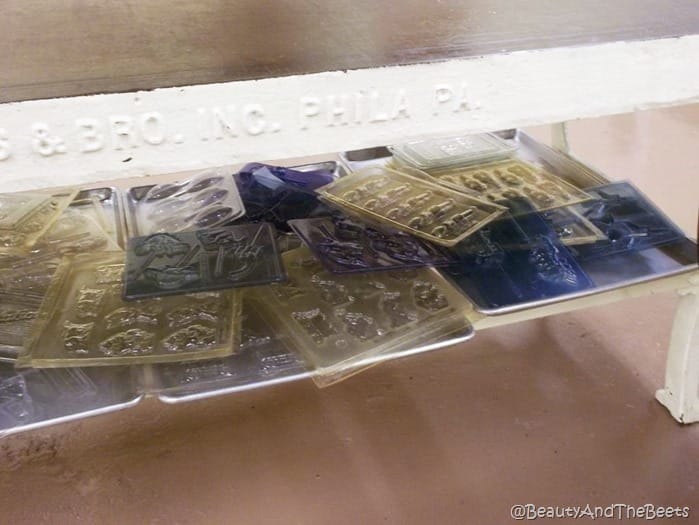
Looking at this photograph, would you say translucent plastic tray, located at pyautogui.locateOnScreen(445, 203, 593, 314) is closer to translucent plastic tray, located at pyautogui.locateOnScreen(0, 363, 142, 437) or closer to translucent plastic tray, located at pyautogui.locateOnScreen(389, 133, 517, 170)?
translucent plastic tray, located at pyautogui.locateOnScreen(389, 133, 517, 170)

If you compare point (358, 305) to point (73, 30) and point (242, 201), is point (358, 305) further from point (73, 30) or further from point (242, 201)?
point (73, 30)

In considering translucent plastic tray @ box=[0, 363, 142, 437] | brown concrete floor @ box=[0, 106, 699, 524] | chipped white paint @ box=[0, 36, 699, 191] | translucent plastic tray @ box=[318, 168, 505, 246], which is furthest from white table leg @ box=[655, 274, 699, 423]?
translucent plastic tray @ box=[0, 363, 142, 437]

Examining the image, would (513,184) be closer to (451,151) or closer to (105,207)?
(451,151)

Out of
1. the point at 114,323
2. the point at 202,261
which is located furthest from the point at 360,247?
the point at 114,323

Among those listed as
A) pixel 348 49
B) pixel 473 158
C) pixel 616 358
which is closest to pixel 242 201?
pixel 473 158

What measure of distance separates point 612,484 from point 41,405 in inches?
25.6

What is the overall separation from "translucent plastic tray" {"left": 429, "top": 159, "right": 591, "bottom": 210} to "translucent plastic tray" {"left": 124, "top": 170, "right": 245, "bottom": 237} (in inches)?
11.8

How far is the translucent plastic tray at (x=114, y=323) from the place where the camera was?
74 centimetres

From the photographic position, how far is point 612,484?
0.85 m

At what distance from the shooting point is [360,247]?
87 cm

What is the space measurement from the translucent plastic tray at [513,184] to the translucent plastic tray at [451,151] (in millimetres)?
15

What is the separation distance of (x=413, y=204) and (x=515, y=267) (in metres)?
0.16

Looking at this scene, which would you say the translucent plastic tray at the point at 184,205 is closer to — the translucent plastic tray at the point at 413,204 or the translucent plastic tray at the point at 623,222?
the translucent plastic tray at the point at 413,204

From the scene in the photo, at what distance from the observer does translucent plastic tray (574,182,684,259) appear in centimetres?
92
